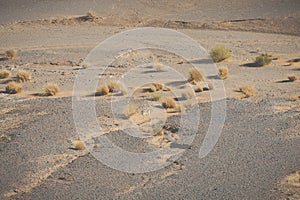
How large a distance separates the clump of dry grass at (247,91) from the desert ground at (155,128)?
0.10m

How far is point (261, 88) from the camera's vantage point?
15.8 m

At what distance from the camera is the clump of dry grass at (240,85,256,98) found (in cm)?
1467

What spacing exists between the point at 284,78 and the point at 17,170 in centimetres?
1244

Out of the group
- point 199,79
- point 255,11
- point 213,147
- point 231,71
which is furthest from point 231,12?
point 213,147

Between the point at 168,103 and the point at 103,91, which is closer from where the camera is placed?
the point at 168,103

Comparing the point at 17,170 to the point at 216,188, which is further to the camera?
the point at 17,170

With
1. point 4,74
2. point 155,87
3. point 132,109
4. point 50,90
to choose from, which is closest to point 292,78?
point 155,87

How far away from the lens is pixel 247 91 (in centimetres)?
1494

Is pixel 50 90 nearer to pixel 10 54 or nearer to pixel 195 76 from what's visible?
pixel 195 76

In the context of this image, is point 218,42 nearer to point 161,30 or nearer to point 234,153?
point 161,30

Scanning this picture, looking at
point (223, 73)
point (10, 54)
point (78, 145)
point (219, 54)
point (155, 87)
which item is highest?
point (10, 54)

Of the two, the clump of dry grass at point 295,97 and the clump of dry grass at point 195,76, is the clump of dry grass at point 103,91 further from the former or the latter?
the clump of dry grass at point 295,97

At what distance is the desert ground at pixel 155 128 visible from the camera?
8.95 meters

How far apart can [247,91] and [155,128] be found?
5041 millimetres
